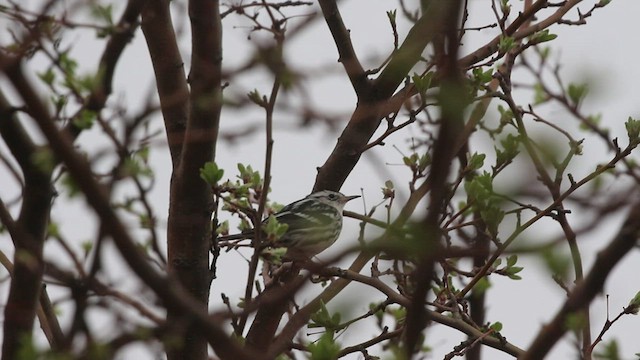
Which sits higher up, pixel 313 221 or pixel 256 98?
pixel 313 221

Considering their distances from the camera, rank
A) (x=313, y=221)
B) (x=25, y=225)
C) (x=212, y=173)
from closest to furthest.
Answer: (x=25, y=225) → (x=212, y=173) → (x=313, y=221)

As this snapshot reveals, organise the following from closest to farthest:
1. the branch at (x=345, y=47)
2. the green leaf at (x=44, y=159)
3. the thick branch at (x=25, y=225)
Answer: the green leaf at (x=44, y=159)
the thick branch at (x=25, y=225)
the branch at (x=345, y=47)

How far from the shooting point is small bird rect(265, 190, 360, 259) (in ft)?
21.2

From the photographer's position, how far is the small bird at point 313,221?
6.46 m

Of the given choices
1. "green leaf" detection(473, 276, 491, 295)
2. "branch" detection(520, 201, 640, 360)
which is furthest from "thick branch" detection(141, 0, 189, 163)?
"branch" detection(520, 201, 640, 360)

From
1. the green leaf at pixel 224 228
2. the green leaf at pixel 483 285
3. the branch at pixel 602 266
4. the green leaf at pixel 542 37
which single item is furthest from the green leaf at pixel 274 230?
the green leaf at pixel 542 37

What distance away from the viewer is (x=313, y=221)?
6.87 metres

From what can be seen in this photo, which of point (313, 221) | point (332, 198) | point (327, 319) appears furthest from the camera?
point (313, 221)

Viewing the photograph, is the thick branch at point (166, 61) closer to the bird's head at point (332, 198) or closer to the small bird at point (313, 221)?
the bird's head at point (332, 198)

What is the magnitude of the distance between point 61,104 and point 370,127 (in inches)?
87.3

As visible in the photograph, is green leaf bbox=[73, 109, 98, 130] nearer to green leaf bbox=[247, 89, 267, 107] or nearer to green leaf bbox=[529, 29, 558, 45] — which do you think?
green leaf bbox=[247, 89, 267, 107]

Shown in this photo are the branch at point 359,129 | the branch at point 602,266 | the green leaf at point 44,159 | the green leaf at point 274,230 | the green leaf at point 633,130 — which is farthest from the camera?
the branch at point 359,129

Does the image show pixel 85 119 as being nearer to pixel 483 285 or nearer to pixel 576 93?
pixel 576 93

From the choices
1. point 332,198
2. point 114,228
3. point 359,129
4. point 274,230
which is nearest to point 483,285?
point 359,129
